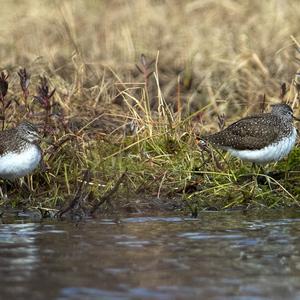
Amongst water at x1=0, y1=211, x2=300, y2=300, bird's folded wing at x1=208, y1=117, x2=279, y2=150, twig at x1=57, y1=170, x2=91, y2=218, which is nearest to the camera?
water at x1=0, y1=211, x2=300, y2=300

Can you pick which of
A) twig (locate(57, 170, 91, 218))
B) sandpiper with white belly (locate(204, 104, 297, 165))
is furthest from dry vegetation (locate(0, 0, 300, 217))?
sandpiper with white belly (locate(204, 104, 297, 165))

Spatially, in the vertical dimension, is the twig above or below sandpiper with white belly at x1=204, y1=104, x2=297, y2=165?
below

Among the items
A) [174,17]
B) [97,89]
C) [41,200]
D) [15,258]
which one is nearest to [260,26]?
[174,17]

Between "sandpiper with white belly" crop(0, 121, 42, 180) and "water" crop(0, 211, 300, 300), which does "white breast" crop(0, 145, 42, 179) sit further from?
"water" crop(0, 211, 300, 300)

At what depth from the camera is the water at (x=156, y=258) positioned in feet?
21.3

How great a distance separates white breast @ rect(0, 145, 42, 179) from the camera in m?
9.66

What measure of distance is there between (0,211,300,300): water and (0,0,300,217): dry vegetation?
2.07ft

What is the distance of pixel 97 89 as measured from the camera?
506 inches

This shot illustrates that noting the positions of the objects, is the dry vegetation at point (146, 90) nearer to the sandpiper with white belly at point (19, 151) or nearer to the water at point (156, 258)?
the sandpiper with white belly at point (19, 151)

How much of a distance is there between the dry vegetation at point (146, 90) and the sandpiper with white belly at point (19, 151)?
29cm

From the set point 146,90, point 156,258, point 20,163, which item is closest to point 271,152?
point 146,90

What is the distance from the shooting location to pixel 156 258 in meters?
7.48

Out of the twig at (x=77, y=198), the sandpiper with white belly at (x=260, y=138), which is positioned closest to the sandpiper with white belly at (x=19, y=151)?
the twig at (x=77, y=198)

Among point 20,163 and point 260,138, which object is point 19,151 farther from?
point 260,138
